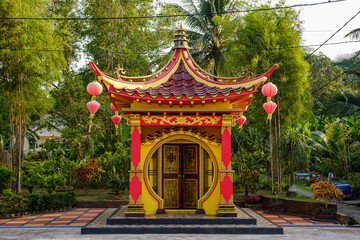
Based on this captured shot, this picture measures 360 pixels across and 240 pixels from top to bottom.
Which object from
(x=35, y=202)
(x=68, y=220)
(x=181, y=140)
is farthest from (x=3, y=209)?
(x=181, y=140)

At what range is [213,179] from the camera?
7.88 metres

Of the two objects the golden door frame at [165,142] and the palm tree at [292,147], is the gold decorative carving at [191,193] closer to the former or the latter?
the golden door frame at [165,142]

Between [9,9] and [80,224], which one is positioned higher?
[9,9]

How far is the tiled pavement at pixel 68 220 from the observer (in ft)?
25.9

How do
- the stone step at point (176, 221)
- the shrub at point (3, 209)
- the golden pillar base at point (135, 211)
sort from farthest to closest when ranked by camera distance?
the shrub at point (3, 209) < the golden pillar base at point (135, 211) < the stone step at point (176, 221)

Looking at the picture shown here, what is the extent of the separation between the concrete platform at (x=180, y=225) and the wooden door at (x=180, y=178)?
55cm

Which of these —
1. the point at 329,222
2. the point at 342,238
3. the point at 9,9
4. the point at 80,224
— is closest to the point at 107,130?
the point at 9,9

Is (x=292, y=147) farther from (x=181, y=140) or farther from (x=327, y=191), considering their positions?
(x=181, y=140)

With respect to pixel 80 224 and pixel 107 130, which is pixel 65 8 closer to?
pixel 107 130

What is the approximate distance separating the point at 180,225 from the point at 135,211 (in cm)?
104

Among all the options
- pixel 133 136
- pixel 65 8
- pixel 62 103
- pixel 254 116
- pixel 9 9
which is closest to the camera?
pixel 133 136

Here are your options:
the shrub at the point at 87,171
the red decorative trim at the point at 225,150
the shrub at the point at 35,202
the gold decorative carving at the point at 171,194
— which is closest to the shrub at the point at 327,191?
the red decorative trim at the point at 225,150

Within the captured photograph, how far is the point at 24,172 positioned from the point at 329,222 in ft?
31.0

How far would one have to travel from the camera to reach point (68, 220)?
845cm
